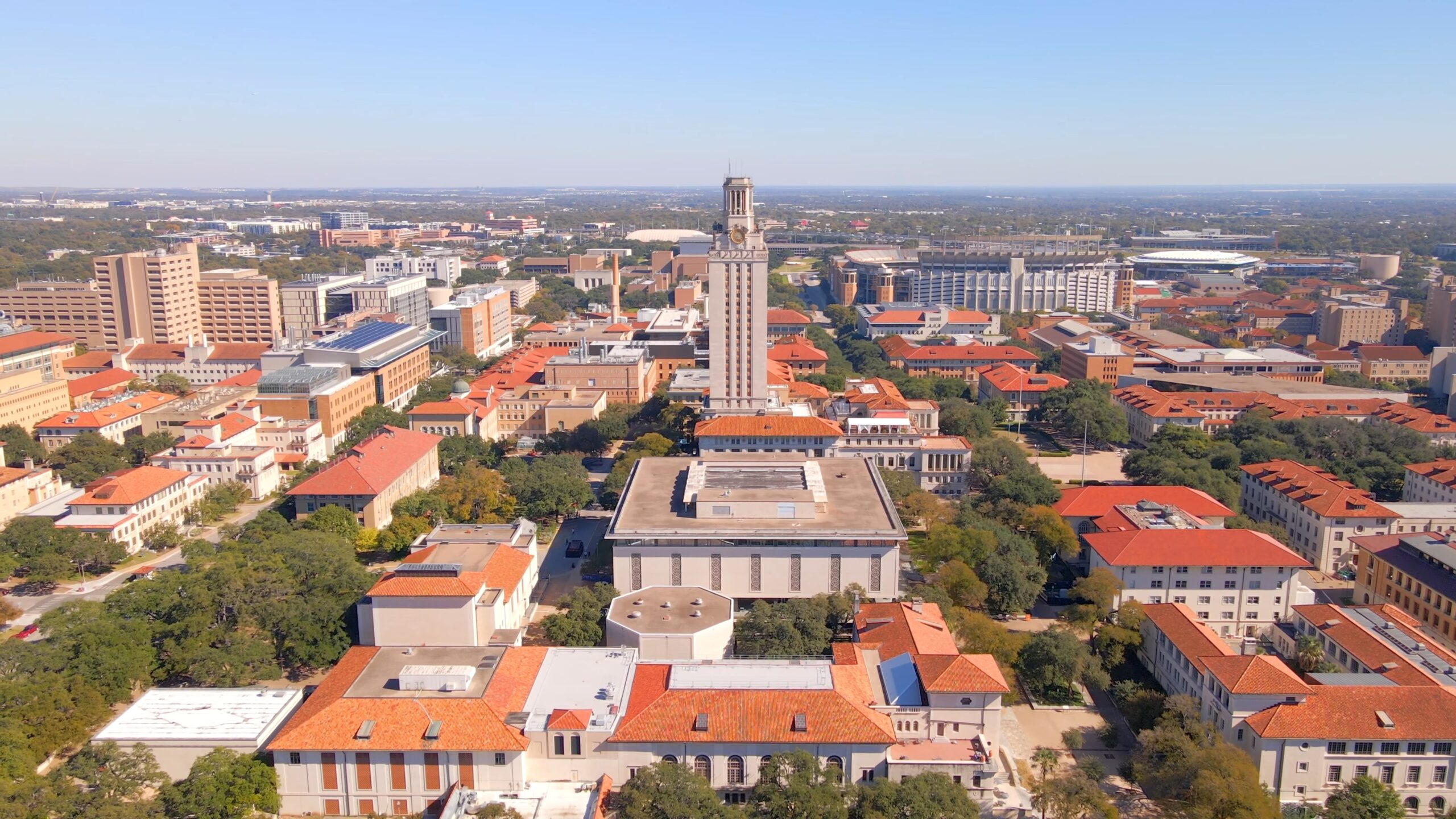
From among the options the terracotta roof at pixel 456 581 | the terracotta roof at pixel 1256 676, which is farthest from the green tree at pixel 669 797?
the terracotta roof at pixel 1256 676

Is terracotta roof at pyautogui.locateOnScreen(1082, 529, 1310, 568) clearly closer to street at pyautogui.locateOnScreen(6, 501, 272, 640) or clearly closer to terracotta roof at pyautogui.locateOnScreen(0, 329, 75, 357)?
street at pyautogui.locateOnScreen(6, 501, 272, 640)

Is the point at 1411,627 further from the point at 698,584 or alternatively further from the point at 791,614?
the point at 698,584

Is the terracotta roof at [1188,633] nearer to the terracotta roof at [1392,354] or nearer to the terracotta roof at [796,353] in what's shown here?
the terracotta roof at [796,353]

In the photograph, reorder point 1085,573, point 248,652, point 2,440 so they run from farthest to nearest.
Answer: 1. point 2,440
2. point 1085,573
3. point 248,652

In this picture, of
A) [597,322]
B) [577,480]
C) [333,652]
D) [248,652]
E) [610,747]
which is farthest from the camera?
[597,322]

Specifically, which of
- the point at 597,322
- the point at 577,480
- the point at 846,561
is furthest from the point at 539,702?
the point at 597,322
